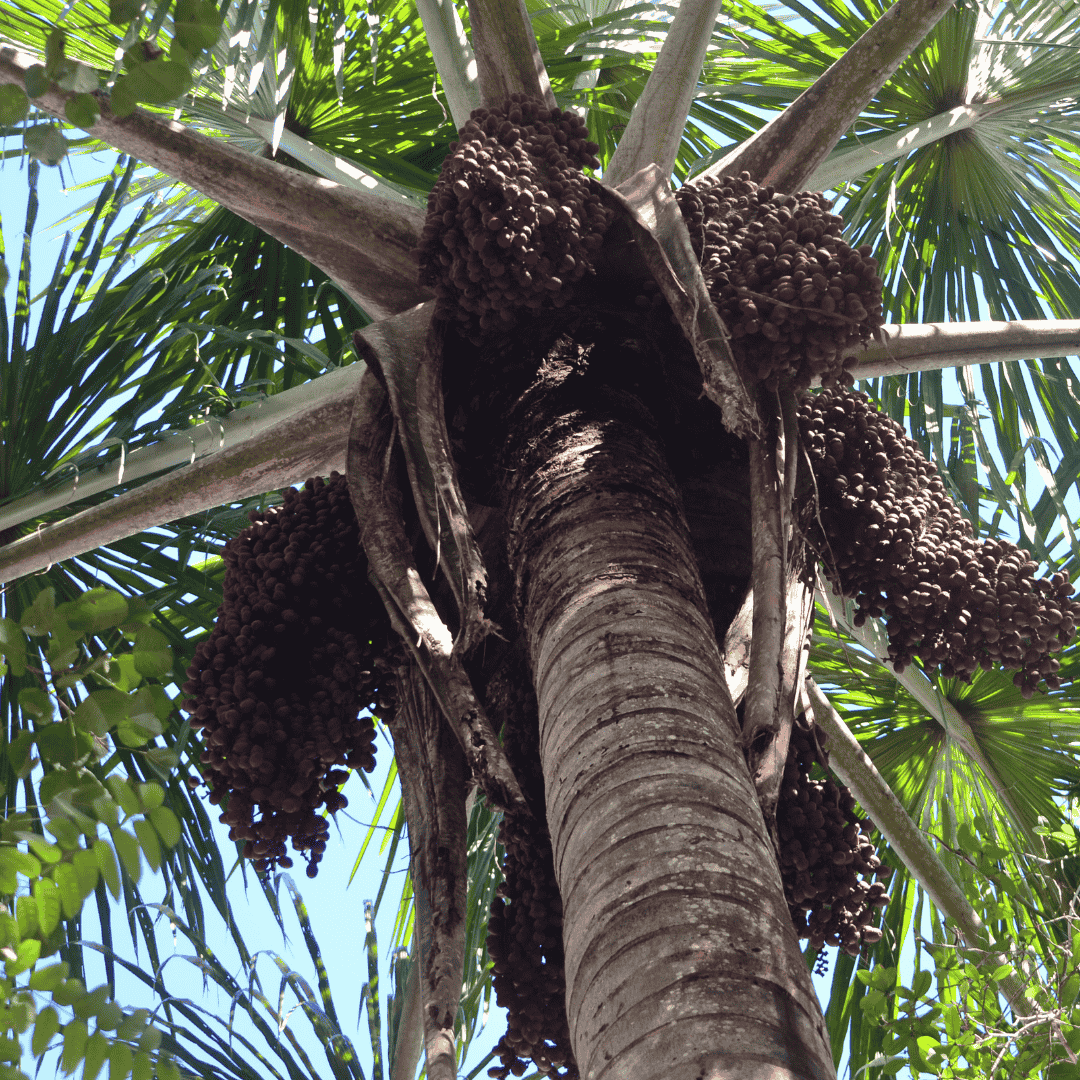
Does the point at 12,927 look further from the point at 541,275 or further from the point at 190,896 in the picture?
the point at 190,896

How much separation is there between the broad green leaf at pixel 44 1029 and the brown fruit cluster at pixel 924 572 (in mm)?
1640

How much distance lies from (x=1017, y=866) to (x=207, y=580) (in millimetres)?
2731

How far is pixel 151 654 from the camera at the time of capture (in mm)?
1138

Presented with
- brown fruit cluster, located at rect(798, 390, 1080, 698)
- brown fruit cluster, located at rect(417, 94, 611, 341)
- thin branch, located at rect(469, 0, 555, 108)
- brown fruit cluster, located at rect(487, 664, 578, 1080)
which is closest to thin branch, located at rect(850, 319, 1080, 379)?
brown fruit cluster, located at rect(798, 390, 1080, 698)

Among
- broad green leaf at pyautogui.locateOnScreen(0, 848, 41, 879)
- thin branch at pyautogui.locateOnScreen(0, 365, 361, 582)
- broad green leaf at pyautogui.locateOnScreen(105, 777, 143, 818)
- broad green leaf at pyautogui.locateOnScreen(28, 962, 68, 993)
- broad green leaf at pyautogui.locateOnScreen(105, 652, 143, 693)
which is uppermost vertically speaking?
thin branch at pyautogui.locateOnScreen(0, 365, 361, 582)

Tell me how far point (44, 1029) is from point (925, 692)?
2692 millimetres

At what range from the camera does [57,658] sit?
111 cm

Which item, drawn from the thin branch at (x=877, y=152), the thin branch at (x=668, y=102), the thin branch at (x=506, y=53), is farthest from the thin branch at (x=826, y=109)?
the thin branch at (x=506, y=53)

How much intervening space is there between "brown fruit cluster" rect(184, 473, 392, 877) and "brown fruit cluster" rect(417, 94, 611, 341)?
0.52 metres

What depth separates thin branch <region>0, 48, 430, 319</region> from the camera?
2264mm

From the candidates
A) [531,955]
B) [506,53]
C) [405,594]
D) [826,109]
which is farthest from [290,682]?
[826,109]

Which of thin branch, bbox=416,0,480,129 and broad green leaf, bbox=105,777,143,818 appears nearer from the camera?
broad green leaf, bbox=105,777,143,818

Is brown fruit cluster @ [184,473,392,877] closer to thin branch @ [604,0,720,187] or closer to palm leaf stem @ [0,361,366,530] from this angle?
palm leaf stem @ [0,361,366,530]

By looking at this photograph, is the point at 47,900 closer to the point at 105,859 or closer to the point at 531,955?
the point at 105,859
